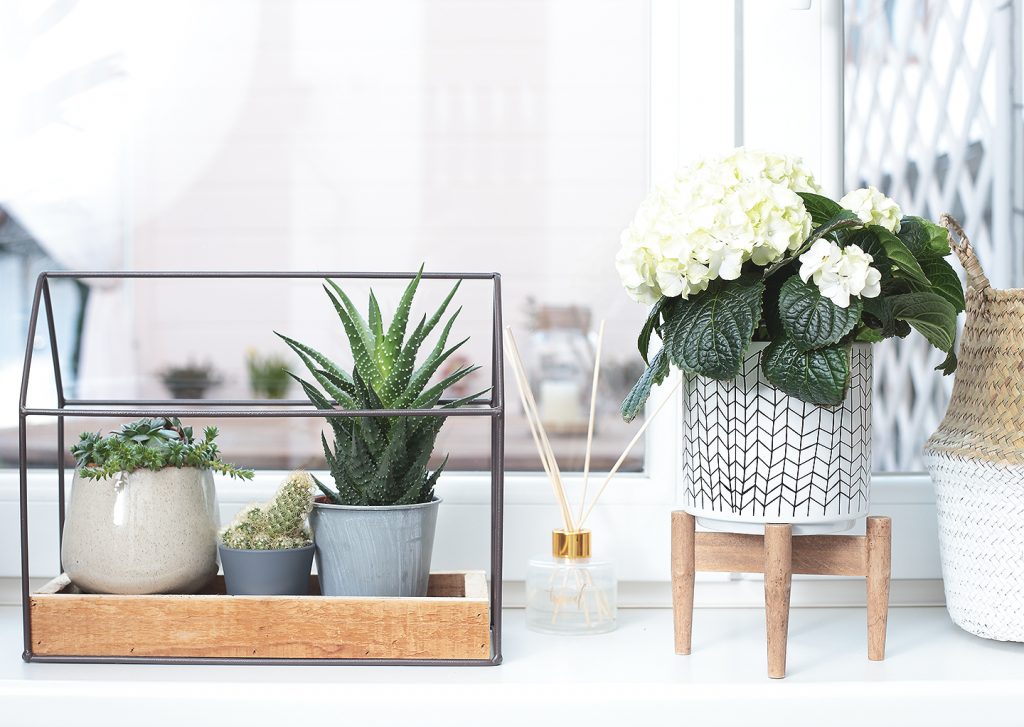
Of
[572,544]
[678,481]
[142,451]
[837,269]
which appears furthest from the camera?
[678,481]

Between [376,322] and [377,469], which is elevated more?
[376,322]

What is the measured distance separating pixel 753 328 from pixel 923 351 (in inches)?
20.2

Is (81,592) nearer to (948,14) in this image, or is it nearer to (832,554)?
(832,554)

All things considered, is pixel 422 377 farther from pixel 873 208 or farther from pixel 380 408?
pixel 873 208

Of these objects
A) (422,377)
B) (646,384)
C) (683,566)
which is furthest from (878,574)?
(422,377)

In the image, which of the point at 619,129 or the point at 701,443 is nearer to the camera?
the point at 701,443

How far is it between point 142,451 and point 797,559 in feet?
2.17

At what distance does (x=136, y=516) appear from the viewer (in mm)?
926

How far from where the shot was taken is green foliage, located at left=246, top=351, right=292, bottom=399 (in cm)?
121

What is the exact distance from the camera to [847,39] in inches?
47.8

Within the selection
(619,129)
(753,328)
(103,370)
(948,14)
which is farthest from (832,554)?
(103,370)

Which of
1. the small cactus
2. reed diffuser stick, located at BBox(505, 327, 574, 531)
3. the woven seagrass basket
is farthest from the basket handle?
the small cactus

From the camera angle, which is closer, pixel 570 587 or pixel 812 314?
pixel 812 314

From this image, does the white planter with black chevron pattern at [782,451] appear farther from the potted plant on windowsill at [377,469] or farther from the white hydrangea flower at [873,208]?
the potted plant on windowsill at [377,469]
